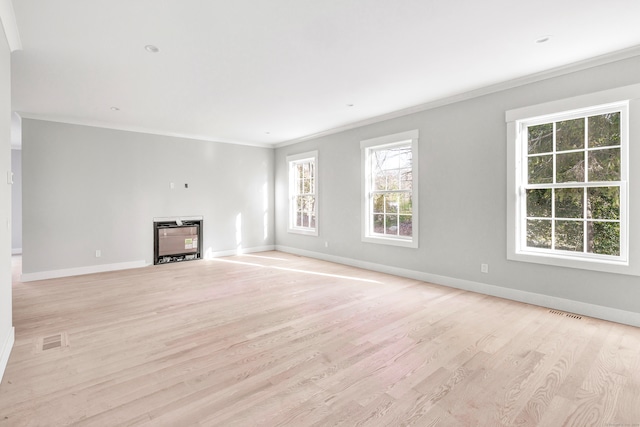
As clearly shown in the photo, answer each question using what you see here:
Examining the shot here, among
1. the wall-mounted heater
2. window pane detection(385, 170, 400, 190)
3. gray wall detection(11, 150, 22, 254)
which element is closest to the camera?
window pane detection(385, 170, 400, 190)

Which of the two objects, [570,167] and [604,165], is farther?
[570,167]

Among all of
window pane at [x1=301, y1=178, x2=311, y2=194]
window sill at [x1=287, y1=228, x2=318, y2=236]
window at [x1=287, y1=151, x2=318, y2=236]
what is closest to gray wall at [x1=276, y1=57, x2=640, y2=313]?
window sill at [x1=287, y1=228, x2=318, y2=236]

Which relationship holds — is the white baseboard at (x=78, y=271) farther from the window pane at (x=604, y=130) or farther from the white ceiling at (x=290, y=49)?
the window pane at (x=604, y=130)

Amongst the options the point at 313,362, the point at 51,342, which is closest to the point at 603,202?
the point at 313,362

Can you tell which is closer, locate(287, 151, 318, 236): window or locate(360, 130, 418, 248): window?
locate(360, 130, 418, 248): window

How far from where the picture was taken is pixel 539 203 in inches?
148

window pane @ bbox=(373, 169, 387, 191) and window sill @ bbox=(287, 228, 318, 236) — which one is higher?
window pane @ bbox=(373, 169, 387, 191)

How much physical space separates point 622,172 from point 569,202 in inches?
21.1

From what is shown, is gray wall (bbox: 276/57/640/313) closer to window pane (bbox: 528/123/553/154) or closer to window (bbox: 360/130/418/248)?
window (bbox: 360/130/418/248)

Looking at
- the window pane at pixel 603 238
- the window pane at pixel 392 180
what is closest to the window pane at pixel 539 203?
the window pane at pixel 603 238

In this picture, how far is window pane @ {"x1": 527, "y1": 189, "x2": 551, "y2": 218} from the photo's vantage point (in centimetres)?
371

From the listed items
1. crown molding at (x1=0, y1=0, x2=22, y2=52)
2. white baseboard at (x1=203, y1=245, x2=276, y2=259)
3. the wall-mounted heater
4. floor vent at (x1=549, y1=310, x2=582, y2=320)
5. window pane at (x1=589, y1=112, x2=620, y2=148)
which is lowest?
floor vent at (x1=549, y1=310, x2=582, y2=320)

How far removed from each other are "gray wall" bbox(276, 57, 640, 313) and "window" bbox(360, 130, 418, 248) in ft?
0.45

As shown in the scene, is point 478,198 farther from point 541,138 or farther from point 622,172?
point 622,172
